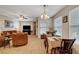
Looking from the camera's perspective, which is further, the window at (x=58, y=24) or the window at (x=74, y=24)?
the window at (x=58, y=24)

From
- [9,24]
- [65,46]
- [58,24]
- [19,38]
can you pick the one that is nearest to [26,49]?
[19,38]

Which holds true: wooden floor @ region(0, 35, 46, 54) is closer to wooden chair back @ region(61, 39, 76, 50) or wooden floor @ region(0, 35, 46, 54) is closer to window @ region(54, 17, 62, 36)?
wooden chair back @ region(61, 39, 76, 50)

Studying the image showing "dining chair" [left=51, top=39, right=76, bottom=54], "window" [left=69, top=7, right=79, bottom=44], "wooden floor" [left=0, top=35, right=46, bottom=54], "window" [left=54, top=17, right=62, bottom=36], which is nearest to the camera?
"dining chair" [left=51, top=39, right=76, bottom=54]

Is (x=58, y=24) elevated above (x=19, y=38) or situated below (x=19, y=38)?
above

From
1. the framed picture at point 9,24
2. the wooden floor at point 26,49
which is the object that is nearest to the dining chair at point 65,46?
the wooden floor at point 26,49

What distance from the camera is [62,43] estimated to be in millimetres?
4082

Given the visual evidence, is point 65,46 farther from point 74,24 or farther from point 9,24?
point 9,24

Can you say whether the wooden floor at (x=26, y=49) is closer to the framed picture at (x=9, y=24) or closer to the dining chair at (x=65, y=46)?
the dining chair at (x=65, y=46)

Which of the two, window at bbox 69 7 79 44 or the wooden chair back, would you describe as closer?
the wooden chair back

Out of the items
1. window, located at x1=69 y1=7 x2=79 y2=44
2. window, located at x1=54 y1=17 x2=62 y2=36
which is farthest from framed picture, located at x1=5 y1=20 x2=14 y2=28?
window, located at x1=69 y1=7 x2=79 y2=44

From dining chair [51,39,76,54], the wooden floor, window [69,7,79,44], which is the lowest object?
the wooden floor

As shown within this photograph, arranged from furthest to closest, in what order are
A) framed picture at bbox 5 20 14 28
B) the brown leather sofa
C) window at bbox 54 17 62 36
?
framed picture at bbox 5 20 14 28 → the brown leather sofa → window at bbox 54 17 62 36
